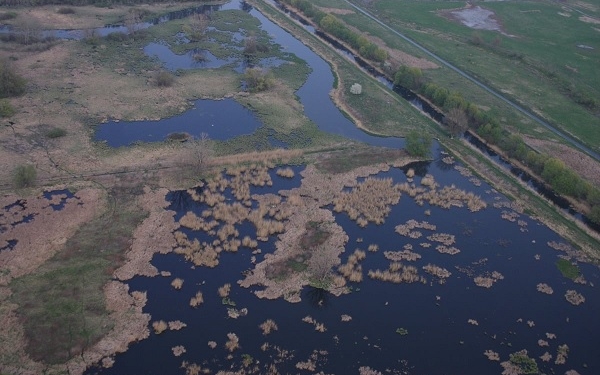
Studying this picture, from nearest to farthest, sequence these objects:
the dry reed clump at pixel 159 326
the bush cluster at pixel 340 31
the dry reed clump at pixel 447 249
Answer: the dry reed clump at pixel 159 326 < the dry reed clump at pixel 447 249 < the bush cluster at pixel 340 31

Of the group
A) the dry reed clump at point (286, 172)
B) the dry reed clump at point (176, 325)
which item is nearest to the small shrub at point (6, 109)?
the dry reed clump at point (286, 172)

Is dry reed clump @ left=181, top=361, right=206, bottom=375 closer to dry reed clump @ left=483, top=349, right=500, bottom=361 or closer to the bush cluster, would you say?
dry reed clump @ left=483, top=349, right=500, bottom=361

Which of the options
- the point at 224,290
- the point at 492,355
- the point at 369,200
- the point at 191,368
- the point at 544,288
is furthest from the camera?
the point at 369,200

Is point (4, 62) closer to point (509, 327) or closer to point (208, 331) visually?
point (208, 331)

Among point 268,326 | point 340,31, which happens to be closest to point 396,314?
point 268,326

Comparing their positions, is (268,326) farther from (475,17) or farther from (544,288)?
(475,17)

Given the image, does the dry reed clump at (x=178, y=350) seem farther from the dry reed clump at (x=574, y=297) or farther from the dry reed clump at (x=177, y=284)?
the dry reed clump at (x=574, y=297)

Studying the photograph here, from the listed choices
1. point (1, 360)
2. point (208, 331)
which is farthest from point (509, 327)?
point (1, 360)

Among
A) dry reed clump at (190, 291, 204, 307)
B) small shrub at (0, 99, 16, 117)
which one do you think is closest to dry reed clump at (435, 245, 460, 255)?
dry reed clump at (190, 291, 204, 307)
